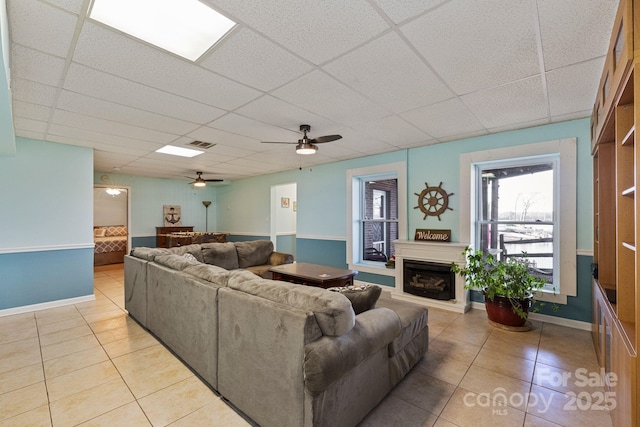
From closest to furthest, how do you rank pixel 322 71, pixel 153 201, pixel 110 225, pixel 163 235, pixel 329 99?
pixel 322 71 < pixel 329 99 < pixel 163 235 < pixel 153 201 < pixel 110 225

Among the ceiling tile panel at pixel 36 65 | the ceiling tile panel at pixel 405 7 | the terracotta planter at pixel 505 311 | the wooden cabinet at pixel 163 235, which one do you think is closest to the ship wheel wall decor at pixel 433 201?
the terracotta planter at pixel 505 311

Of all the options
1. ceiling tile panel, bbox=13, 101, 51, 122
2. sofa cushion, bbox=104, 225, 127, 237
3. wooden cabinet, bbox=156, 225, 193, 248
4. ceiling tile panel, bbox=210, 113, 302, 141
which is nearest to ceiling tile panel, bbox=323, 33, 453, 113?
ceiling tile panel, bbox=210, 113, 302, 141

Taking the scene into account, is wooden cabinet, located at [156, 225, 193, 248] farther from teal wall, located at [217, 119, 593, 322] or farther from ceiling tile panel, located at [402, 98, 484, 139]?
ceiling tile panel, located at [402, 98, 484, 139]

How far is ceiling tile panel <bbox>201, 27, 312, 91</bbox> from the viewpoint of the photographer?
6.04 ft

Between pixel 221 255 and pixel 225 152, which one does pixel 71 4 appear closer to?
pixel 225 152

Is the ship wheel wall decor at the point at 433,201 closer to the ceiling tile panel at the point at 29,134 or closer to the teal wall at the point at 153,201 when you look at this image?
the ceiling tile panel at the point at 29,134

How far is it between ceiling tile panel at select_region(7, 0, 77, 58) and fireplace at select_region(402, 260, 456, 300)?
4.42 m

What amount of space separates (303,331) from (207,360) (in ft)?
3.78

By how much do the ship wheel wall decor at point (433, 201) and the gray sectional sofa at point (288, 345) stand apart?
7.35 feet

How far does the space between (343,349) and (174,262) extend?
2.05 m

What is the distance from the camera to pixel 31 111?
117 inches

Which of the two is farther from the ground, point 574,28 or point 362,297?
point 574,28

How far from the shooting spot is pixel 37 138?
4.01m

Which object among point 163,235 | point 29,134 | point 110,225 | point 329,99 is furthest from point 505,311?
point 110,225
